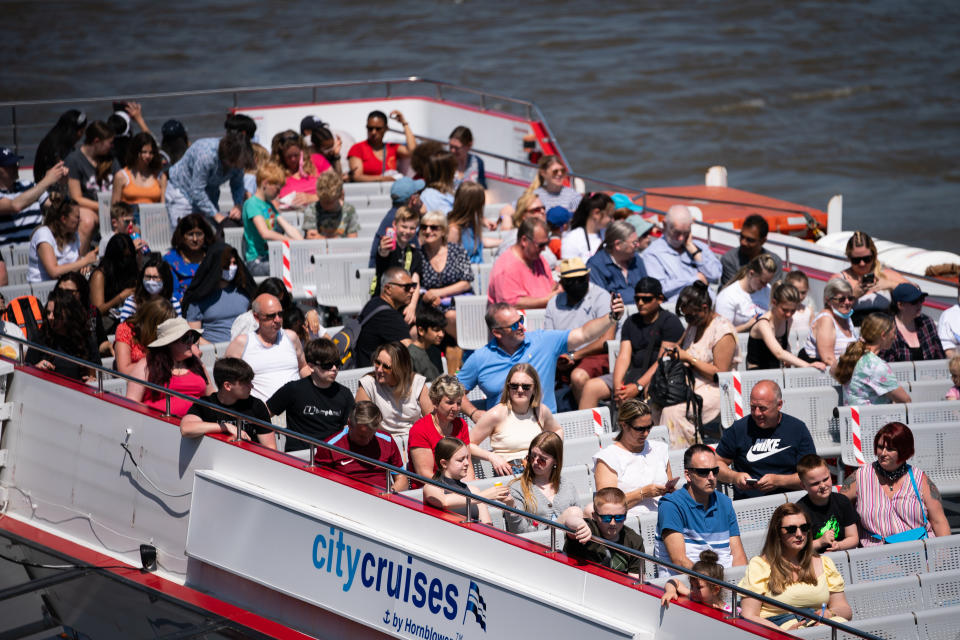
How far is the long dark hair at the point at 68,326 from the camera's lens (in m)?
A: 7.88

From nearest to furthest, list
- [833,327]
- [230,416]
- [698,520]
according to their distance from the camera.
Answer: [698,520], [230,416], [833,327]

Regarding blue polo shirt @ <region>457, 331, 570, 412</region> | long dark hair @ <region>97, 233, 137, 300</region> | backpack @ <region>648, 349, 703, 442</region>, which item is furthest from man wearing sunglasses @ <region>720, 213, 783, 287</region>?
long dark hair @ <region>97, 233, 137, 300</region>

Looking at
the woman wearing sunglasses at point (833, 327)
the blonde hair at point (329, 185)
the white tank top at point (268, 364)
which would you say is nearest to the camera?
the white tank top at point (268, 364)

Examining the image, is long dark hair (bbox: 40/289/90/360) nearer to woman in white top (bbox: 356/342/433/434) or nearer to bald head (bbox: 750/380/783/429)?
woman in white top (bbox: 356/342/433/434)

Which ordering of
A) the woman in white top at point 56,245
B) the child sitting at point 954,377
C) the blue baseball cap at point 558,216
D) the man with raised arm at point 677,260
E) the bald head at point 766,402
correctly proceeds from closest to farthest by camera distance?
the bald head at point 766,402 → the child sitting at point 954,377 → the woman in white top at point 56,245 → the man with raised arm at point 677,260 → the blue baseball cap at point 558,216

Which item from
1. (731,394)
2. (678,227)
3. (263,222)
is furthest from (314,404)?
(678,227)

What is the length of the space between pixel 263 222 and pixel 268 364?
2859 millimetres

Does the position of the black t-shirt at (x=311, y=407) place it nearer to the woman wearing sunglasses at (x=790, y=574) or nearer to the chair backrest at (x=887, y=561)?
the woman wearing sunglasses at (x=790, y=574)

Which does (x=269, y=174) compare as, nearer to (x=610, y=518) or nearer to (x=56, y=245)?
(x=56, y=245)

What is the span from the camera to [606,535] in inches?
237

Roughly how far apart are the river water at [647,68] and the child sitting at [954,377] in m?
18.7

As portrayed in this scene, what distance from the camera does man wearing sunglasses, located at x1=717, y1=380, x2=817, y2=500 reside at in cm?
713

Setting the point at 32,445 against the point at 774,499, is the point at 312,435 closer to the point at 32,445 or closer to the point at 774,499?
the point at 32,445

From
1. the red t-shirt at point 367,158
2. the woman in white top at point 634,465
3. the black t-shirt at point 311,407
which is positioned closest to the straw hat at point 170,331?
the black t-shirt at point 311,407
